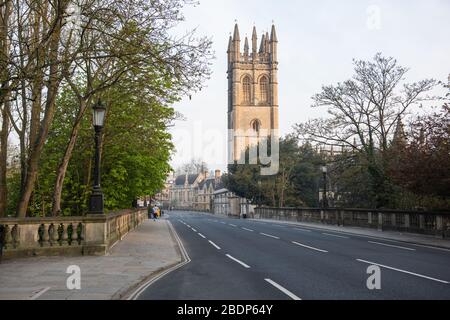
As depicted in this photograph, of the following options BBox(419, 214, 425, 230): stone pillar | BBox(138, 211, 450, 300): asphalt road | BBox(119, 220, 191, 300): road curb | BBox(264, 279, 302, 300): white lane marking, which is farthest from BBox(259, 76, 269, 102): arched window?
BBox(264, 279, 302, 300): white lane marking

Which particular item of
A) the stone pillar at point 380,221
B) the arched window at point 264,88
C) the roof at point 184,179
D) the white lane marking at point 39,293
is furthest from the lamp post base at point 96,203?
the roof at point 184,179

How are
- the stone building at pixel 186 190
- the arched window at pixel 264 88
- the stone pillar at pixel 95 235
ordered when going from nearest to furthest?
the stone pillar at pixel 95 235 → the arched window at pixel 264 88 → the stone building at pixel 186 190

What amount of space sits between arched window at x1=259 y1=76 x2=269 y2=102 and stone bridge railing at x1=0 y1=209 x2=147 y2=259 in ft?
363

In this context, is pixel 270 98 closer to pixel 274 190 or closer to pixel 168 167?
pixel 274 190

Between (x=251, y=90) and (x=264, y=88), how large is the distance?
3.80 m

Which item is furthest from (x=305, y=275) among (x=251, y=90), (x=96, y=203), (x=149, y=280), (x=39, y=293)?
(x=251, y=90)

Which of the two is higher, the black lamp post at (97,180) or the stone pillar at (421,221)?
the black lamp post at (97,180)

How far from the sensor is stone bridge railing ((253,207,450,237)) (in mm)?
25547

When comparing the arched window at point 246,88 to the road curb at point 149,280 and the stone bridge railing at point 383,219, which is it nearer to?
the stone bridge railing at point 383,219

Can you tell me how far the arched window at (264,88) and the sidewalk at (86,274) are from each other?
10945 centimetres

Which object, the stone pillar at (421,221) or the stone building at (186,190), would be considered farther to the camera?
the stone building at (186,190)

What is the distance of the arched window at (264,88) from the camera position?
12469 centimetres
